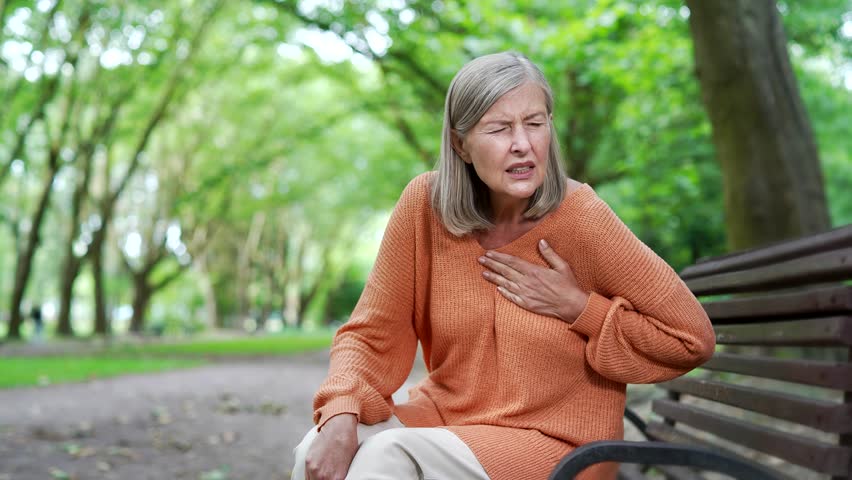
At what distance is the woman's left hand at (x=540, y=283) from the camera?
7.73 ft

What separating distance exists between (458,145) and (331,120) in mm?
17372

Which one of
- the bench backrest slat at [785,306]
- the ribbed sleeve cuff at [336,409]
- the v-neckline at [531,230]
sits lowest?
the ribbed sleeve cuff at [336,409]

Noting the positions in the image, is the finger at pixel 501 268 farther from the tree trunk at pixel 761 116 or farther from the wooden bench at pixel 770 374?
the tree trunk at pixel 761 116

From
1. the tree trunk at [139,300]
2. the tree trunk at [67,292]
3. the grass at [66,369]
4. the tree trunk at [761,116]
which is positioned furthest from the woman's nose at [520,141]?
the tree trunk at [139,300]

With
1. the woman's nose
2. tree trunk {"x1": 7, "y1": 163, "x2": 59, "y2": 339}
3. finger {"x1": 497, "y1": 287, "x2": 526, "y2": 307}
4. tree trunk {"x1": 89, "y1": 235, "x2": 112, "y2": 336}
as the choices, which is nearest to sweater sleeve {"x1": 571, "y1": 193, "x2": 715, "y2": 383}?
finger {"x1": 497, "y1": 287, "x2": 526, "y2": 307}

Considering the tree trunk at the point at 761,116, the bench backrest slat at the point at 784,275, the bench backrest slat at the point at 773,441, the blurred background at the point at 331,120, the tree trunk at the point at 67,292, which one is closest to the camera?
the bench backrest slat at the point at 773,441

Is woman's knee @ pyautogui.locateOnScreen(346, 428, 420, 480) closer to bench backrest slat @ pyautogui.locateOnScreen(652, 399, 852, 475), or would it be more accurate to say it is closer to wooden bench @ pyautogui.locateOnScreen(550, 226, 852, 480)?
wooden bench @ pyautogui.locateOnScreen(550, 226, 852, 480)

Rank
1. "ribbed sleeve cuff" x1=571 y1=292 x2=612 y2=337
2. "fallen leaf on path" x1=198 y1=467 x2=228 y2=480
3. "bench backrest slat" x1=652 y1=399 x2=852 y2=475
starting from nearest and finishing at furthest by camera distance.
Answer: "bench backrest slat" x1=652 y1=399 x2=852 y2=475, "ribbed sleeve cuff" x1=571 y1=292 x2=612 y2=337, "fallen leaf on path" x1=198 y1=467 x2=228 y2=480

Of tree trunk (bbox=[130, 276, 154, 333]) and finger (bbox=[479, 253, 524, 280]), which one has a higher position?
finger (bbox=[479, 253, 524, 280])

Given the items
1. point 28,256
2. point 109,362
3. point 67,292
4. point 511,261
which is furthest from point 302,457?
point 67,292

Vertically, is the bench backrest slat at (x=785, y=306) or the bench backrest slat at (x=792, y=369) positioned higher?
the bench backrest slat at (x=785, y=306)

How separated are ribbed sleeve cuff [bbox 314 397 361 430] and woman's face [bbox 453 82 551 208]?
A: 2.18ft

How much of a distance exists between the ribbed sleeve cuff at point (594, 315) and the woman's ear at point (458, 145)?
1.68 ft

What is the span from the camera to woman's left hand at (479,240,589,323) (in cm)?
236
